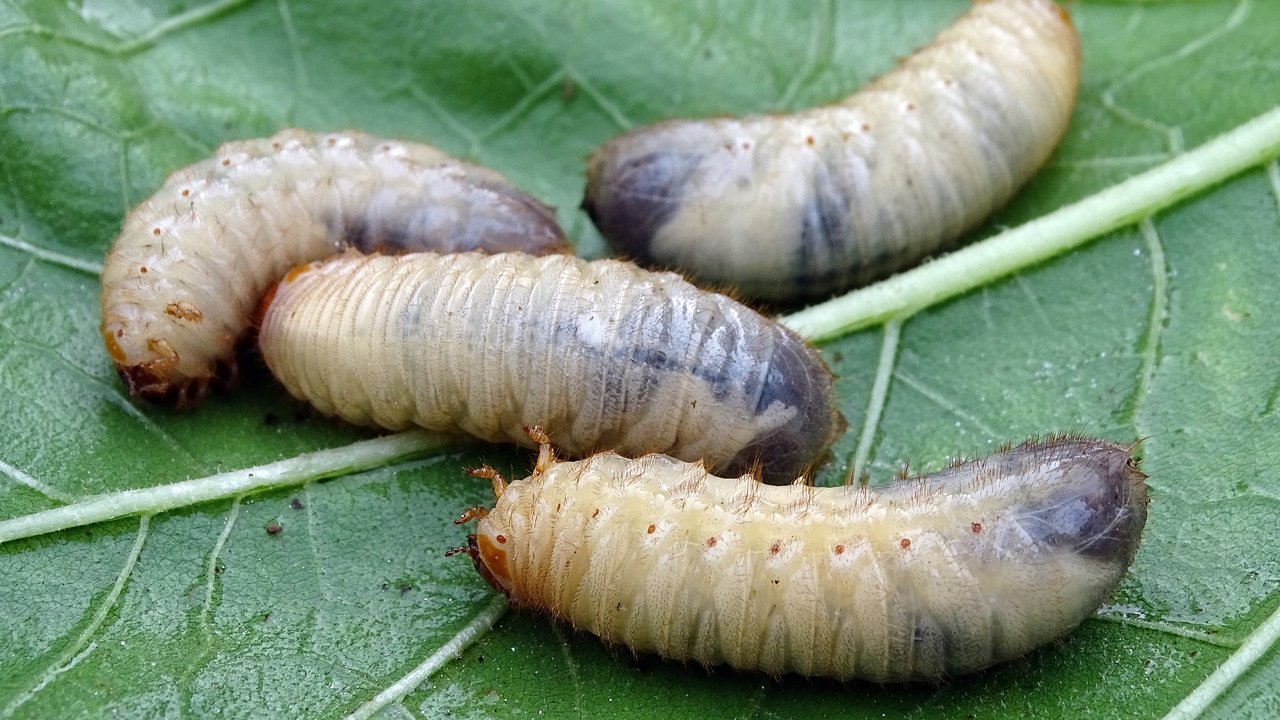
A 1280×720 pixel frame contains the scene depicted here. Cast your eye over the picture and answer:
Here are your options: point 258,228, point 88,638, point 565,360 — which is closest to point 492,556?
point 565,360

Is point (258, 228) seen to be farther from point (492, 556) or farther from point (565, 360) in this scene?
point (492, 556)

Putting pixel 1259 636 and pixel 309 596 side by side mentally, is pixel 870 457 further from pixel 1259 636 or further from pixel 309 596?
pixel 309 596

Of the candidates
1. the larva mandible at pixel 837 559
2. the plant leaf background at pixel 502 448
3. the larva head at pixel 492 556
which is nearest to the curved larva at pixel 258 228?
the plant leaf background at pixel 502 448

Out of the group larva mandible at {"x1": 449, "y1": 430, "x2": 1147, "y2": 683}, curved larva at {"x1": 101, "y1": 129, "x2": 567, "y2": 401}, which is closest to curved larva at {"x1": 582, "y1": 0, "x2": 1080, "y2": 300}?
curved larva at {"x1": 101, "y1": 129, "x2": 567, "y2": 401}

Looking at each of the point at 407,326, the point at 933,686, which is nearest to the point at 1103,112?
the point at 933,686

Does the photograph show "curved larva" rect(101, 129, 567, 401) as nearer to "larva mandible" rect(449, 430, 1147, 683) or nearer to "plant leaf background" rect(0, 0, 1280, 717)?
"plant leaf background" rect(0, 0, 1280, 717)

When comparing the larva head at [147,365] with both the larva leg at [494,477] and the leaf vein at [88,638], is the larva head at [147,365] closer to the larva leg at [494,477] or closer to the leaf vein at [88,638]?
the leaf vein at [88,638]
